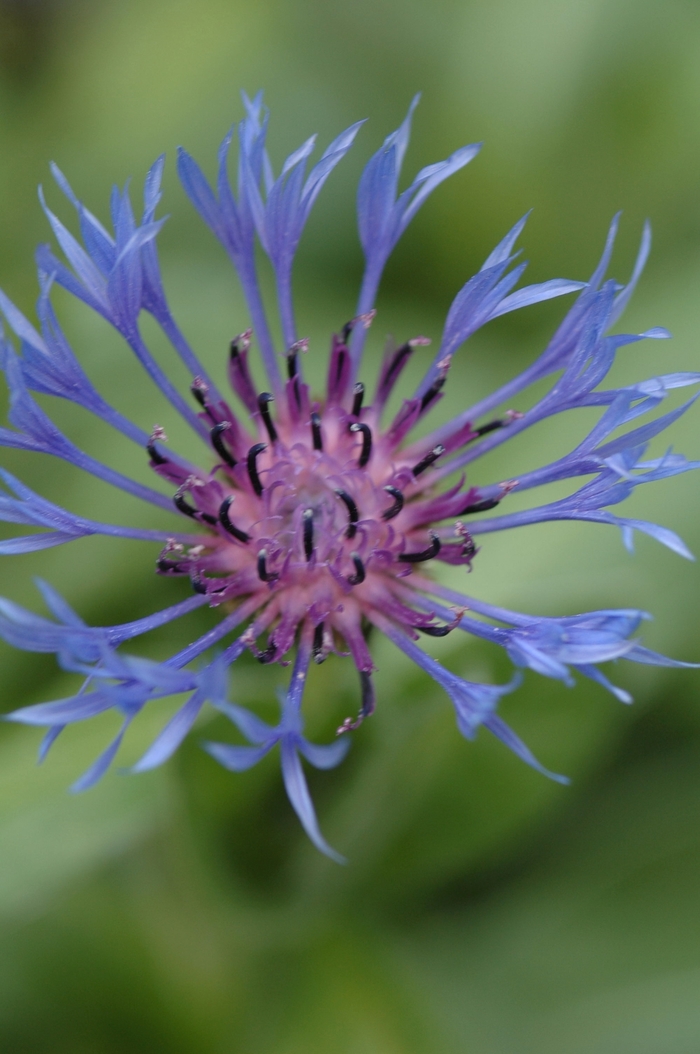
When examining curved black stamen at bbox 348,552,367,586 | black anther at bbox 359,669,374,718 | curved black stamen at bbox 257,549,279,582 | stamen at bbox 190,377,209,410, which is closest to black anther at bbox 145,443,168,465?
stamen at bbox 190,377,209,410

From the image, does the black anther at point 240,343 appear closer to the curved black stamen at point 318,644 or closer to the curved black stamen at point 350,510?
the curved black stamen at point 350,510

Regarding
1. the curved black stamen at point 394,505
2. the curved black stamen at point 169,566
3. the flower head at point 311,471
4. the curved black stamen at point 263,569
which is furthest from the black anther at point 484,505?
the curved black stamen at point 169,566

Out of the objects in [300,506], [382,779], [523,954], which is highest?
[300,506]

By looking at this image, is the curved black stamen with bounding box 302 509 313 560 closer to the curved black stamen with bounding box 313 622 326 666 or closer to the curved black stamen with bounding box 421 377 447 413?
the curved black stamen with bounding box 313 622 326 666

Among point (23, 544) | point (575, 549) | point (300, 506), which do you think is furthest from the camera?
point (575, 549)

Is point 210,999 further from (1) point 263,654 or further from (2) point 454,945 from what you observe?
(1) point 263,654

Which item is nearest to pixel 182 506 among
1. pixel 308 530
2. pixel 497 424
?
pixel 308 530

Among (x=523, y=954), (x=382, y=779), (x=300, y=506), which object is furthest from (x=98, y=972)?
(x=300, y=506)
